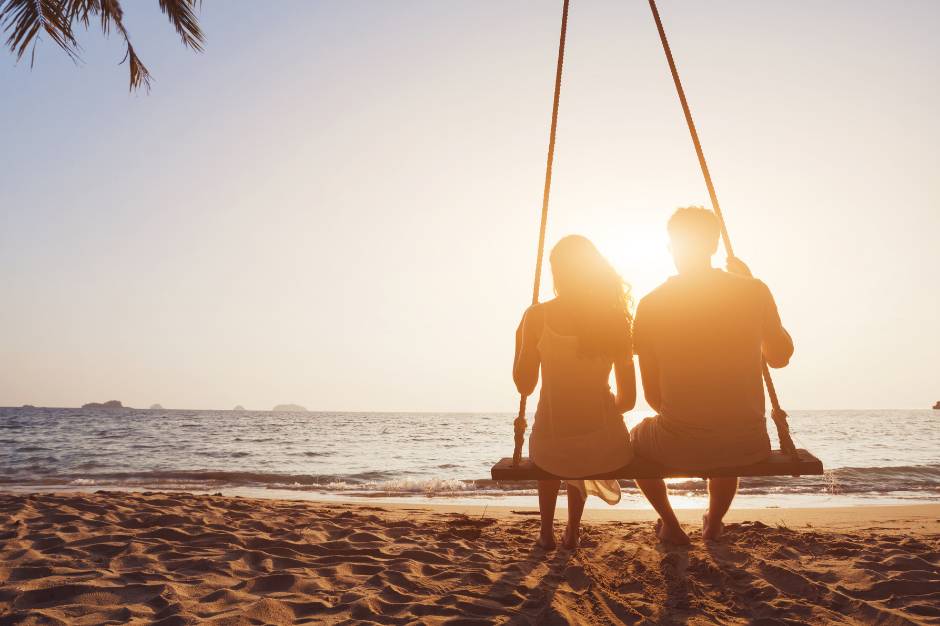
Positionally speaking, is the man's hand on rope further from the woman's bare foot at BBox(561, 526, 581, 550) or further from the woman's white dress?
the woman's bare foot at BBox(561, 526, 581, 550)

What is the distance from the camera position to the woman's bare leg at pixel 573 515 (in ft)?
10.9

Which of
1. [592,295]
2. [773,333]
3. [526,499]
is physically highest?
[592,295]

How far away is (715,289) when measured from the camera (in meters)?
2.85

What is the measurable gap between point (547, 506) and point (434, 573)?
0.73 meters

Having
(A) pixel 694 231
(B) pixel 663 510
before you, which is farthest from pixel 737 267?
(B) pixel 663 510

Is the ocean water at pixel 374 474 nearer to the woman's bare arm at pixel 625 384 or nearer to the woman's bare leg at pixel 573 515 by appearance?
the woman's bare leg at pixel 573 515

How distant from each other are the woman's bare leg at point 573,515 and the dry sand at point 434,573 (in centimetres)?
13

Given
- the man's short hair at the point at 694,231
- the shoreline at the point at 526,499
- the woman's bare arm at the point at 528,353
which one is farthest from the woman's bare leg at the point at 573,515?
the shoreline at the point at 526,499

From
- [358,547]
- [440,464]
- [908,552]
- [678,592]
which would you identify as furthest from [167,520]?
[440,464]

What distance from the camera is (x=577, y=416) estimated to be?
2988mm

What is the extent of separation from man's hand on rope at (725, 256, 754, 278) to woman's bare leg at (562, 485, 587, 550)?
4.71 ft

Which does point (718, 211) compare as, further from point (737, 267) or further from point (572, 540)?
point (572, 540)

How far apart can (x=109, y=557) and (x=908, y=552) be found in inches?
172

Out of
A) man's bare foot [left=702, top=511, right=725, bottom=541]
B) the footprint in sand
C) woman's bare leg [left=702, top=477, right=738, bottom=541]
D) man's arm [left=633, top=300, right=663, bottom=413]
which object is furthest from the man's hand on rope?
the footprint in sand
